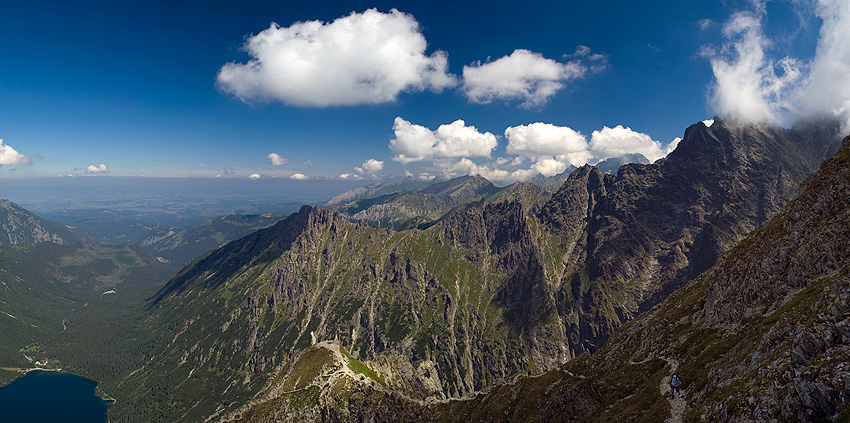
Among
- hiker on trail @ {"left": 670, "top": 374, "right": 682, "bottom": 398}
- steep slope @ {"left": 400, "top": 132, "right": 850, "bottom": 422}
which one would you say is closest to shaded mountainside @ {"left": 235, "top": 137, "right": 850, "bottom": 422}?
steep slope @ {"left": 400, "top": 132, "right": 850, "bottom": 422}

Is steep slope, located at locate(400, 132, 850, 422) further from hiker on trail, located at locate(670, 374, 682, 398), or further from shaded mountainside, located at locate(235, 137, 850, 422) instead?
hiker on trail, located at locate(670, 374, 682, 398)

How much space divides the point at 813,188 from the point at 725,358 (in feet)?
187

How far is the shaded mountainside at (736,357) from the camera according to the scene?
95.8 feet

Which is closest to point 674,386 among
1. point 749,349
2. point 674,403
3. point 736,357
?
point 674,403

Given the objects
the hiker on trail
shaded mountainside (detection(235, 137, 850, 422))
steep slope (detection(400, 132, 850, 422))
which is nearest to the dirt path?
shaded mountainside (detection(235, 137, 850, 422))

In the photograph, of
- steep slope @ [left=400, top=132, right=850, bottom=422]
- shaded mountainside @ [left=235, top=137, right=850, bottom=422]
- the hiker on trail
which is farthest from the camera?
the hiker on trail

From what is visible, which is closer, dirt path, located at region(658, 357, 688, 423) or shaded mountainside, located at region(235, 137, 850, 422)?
shaded mountainside, located at region(235, 137, 850, 422)

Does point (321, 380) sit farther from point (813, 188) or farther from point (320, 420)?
point (813, 188)

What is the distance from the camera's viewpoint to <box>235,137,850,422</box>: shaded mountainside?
2920 centimetres

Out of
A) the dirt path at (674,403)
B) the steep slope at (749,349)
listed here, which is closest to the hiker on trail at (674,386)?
the dirt path at (674,403)

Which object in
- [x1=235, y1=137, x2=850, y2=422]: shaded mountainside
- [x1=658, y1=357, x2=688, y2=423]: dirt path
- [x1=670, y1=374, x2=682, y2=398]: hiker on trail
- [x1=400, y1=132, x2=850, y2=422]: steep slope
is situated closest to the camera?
[x1=400, y1=132, x2=850, y2=422]: steep slope

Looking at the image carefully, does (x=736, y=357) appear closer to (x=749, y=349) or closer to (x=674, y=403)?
(x=749, y=349)

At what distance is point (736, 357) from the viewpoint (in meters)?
46.0

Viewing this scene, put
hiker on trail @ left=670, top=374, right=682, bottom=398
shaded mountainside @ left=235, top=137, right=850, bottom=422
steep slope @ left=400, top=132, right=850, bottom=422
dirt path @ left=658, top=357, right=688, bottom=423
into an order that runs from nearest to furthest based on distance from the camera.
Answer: steep slope @ left=400, top=132, right=850, bottom=422 → shaded mountainside @ left=235, top=137, right=850, bottom=422 → dirt path @ left=658, top=357, right=688, bottom=423 → hiker on trail @ left=670, top=374, right=682, bottom=398
